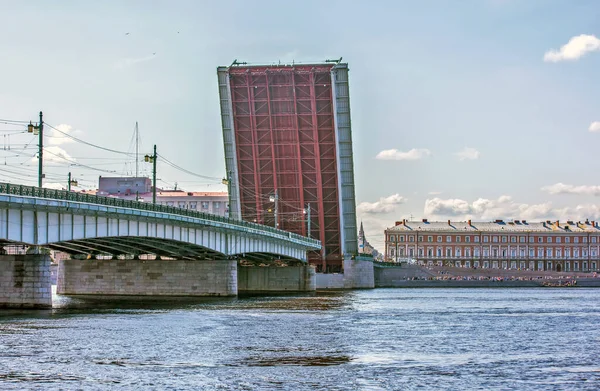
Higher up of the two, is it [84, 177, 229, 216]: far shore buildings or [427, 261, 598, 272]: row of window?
[84, 177, 229, 216]: far shore buildings

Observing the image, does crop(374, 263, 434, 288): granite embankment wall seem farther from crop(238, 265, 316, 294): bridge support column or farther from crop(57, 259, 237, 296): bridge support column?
crop(57, 259, 237, 296): bridge support column

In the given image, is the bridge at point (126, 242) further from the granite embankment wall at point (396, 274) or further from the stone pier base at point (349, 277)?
the granite embankment wall at point (396, 274)

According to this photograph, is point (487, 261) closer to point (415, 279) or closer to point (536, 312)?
point (415, 279)

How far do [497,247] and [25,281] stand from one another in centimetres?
8837

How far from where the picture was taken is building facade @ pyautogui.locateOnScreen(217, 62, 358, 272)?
208 feet

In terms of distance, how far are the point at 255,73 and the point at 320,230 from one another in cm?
1509

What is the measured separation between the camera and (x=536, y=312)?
43.0 metres

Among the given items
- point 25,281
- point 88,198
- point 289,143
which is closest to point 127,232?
point 88,198

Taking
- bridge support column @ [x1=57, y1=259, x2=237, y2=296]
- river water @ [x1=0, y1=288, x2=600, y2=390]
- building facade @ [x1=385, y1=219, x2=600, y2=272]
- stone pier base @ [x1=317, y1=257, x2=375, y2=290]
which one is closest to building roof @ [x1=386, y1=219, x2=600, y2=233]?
building facade @ [x1=385, y1=219, x2=600, y2=272]

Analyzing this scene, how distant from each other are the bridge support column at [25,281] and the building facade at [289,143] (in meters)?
28.9

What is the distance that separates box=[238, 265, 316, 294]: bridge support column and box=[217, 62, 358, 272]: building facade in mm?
3453

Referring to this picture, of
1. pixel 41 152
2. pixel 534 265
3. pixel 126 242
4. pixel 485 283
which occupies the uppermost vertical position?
pixel 41 152

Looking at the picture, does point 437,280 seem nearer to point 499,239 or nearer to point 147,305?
point 499,239

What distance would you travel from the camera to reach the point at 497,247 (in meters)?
119
